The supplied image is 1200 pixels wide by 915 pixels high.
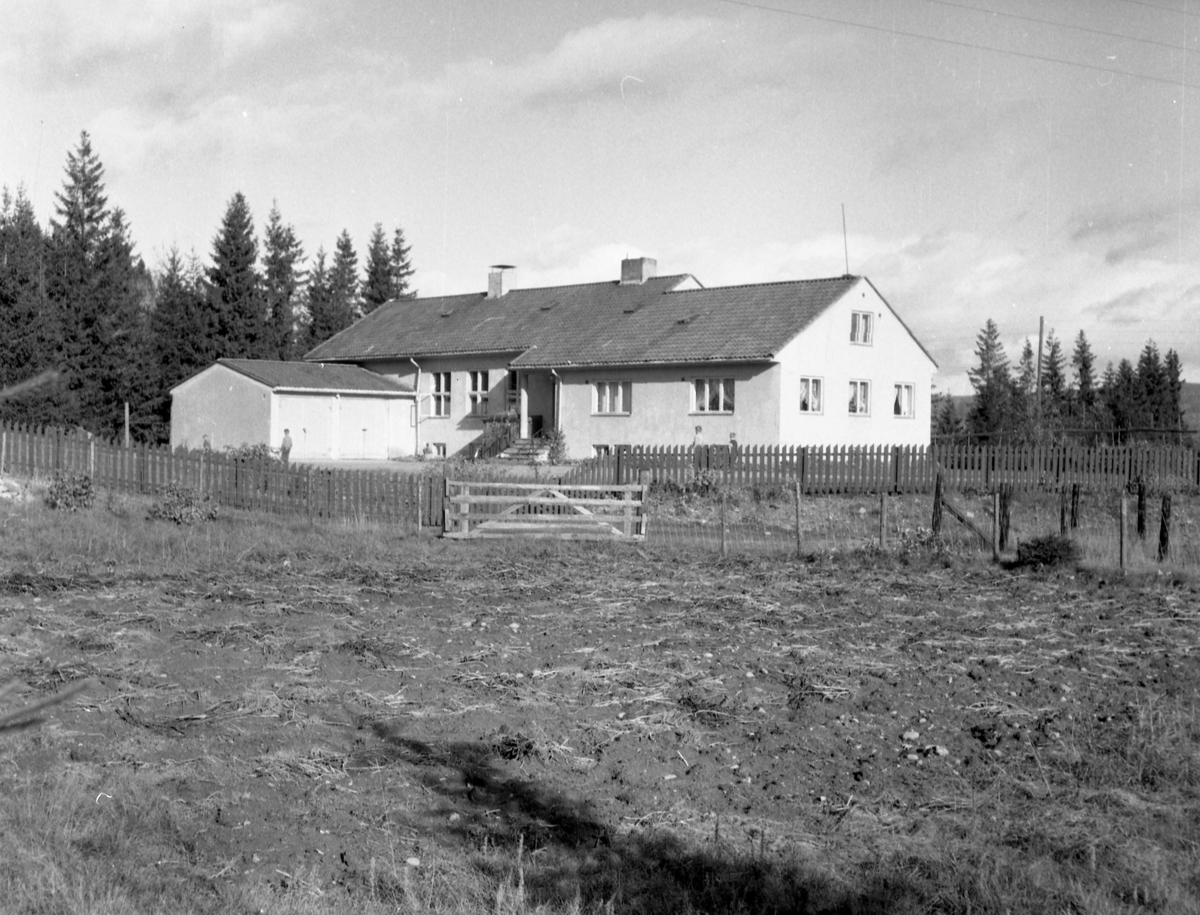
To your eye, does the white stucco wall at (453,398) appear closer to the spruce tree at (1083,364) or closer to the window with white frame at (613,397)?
the window with white frame at (613,397)

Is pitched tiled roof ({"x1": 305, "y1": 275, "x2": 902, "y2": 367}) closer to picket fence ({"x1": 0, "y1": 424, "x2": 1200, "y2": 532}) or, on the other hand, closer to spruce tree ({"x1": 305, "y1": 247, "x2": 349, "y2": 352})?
picket fence ({"x1": 0, "y1": 424, "x2": 1200, "y2": 532})

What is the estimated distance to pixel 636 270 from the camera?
43.5 meters

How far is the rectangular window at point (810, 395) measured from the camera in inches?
1363

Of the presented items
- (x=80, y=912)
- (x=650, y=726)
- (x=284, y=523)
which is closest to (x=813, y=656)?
(x=650, y=726)

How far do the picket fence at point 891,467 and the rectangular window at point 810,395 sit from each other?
16.5ft

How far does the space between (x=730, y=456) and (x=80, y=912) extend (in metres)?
23.9

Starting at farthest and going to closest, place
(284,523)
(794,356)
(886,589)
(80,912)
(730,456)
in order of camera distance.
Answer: (794,356)
(730,456)
(284,523)
(886,589)
(80,912)

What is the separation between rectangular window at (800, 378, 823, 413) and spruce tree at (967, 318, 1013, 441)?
543 inches

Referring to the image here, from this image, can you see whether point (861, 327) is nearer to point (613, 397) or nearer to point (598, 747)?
→ point (613, 397)

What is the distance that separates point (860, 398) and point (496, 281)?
56.1 feet

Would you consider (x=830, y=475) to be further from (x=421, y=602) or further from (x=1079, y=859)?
(x=1079, y=859)

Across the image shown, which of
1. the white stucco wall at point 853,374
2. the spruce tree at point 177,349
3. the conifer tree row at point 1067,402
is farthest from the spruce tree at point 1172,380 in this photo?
the spruce tree at point 177,349

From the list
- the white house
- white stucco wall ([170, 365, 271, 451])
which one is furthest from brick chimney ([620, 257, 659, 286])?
white stucco wall ([170, 365, 271, 451])

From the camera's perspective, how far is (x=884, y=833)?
6953mm
